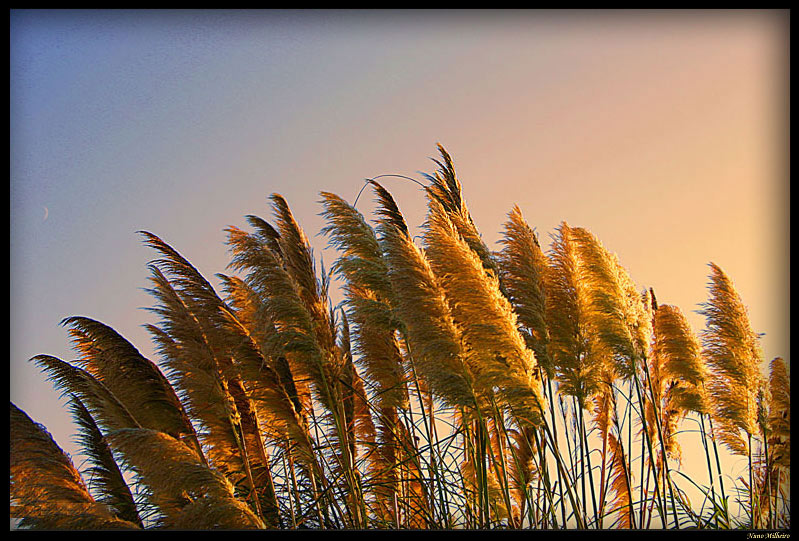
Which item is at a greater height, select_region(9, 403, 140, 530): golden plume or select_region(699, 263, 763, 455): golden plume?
select_region(699, 263, 763, 455): golden plume

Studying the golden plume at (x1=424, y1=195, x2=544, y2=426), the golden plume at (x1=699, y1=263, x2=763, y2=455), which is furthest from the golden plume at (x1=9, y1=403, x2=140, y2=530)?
the golden plume at (x1=699, y1=263, x2=763, y2=455)

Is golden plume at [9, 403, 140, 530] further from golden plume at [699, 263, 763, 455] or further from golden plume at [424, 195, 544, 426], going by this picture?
golden plume at [699, 263, 763, 455]

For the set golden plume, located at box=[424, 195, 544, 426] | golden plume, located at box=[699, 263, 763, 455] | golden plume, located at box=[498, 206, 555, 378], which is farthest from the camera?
golden plume, located at box=[699, 263, 763, 455]

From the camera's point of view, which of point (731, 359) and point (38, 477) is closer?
point (38, 477)

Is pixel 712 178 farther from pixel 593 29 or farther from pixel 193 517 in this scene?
pixel 193 517

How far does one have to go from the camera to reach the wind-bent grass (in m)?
3.86

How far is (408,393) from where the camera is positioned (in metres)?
4.48

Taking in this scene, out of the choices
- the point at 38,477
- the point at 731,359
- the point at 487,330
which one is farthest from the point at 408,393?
the point at 38,477

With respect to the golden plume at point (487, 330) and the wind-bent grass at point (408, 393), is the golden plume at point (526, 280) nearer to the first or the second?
the wind-bent grass at point (408, 393)

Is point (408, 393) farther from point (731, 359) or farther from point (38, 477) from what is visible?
point (38, 477)

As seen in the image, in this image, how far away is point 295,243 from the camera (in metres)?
4.43

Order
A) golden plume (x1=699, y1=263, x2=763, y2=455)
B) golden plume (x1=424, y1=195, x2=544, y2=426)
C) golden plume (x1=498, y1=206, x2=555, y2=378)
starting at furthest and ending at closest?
golden plume (x1=699, y1=263, x2=763, y2=455) < golden plume (x1=498, y1=206, x2=555, y2=378) < golden plume (x1=424, y1=195, x2=544, y2=426)

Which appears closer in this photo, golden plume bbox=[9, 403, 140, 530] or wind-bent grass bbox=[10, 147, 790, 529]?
wind-bent grass bbox=[10, 147, 790, 529]
